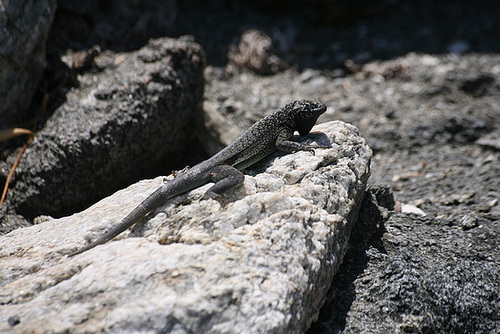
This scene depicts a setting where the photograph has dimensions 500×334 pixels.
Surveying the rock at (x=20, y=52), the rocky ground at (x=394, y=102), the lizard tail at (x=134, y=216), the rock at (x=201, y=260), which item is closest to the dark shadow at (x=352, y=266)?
the rocky ground at (x=394, y=102)

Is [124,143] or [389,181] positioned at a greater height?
[124,143]

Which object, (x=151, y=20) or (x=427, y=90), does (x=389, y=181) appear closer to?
(x=427, y=90)

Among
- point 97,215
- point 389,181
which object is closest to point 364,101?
point 389,181

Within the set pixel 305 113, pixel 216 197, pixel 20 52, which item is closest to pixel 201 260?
pixel 216 197

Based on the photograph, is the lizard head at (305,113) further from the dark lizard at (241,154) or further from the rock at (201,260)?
the rock at (201,260)

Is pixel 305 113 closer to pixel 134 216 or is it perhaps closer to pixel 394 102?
pixel 134 216

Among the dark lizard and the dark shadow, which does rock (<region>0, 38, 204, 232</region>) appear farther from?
the dark shadow

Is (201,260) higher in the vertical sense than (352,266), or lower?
higher

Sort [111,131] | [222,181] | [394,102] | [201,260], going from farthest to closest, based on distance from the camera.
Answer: [394,102] → [111,131] → [222,181] → [201,260]
